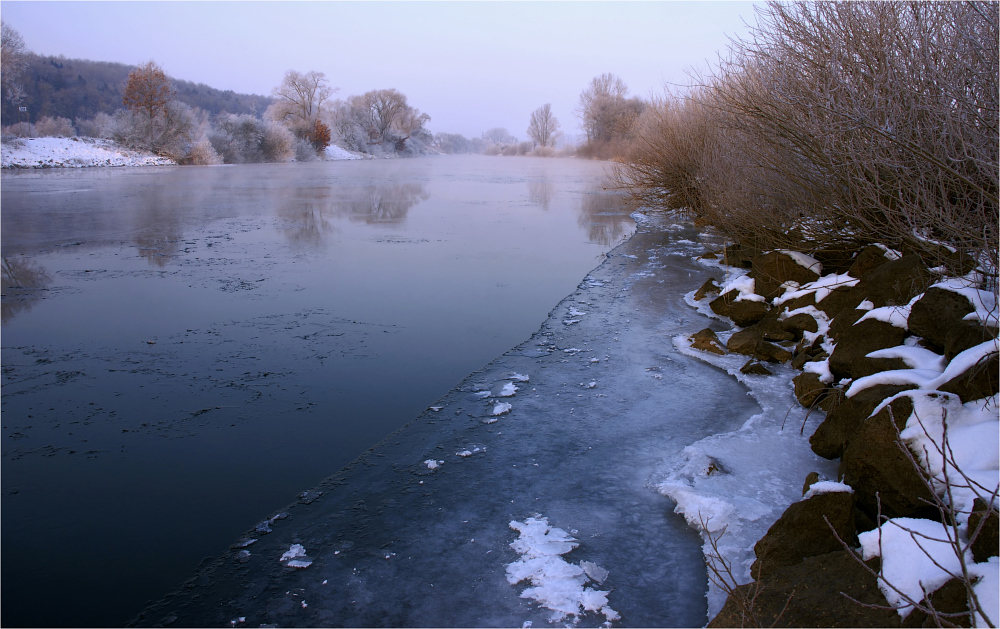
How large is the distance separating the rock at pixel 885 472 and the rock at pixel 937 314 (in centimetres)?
115

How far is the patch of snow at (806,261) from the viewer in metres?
7.52

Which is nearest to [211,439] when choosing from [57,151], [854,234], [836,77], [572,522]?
[572,522]

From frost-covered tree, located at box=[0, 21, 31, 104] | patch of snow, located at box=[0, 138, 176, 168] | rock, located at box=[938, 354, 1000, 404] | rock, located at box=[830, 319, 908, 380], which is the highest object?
frost-covered tree, located at box=[0, 21, 31, 104]

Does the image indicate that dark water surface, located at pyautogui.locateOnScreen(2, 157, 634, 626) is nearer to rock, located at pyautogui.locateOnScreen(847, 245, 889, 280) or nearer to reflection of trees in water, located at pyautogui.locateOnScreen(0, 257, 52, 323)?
reflection of trees in water, located at pyautogui.locateOnScreen(0, 257, 52, 323)

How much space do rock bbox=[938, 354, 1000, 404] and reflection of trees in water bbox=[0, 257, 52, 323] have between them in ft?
27.1

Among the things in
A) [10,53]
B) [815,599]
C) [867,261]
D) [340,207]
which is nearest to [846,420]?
[815,599]

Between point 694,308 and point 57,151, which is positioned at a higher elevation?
point 57,151

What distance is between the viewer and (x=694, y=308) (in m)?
7.88

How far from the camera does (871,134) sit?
502 cm

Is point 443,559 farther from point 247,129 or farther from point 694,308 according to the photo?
point 247,129

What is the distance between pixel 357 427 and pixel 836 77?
4676 millimetres

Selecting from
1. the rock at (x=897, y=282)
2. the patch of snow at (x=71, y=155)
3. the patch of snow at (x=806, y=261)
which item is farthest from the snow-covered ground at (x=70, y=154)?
the rock at (x=897, y=282)

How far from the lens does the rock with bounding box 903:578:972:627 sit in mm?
2205

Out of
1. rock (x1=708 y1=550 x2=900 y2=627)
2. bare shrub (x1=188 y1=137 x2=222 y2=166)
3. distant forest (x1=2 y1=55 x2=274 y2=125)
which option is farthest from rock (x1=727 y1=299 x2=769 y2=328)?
distant forest (x1=2 y1=55 x2=274 y2=125)
